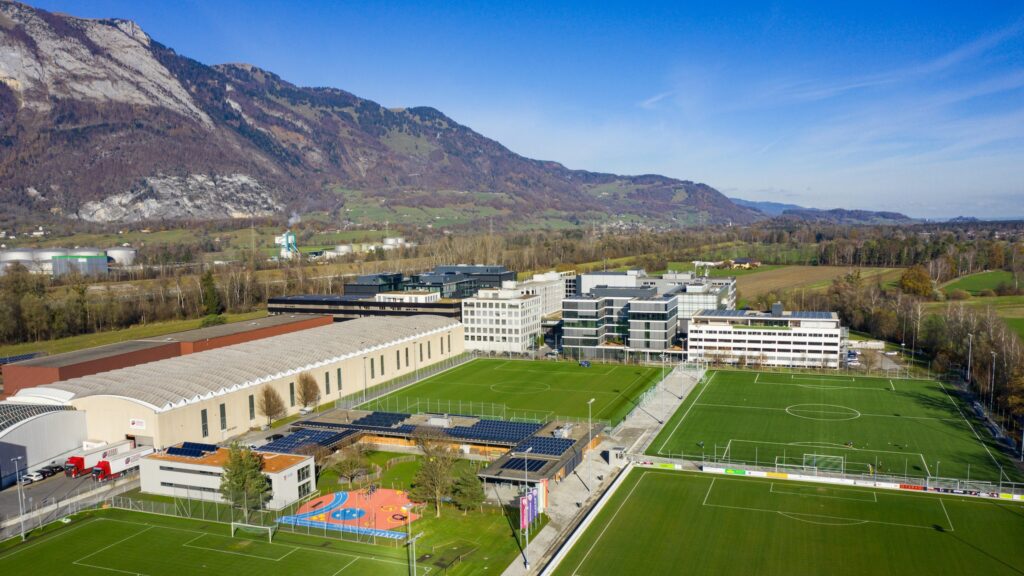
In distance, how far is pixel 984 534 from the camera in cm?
2745

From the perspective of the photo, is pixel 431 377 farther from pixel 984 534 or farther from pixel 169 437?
pixel 984 534

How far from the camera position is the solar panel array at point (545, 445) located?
35.1m

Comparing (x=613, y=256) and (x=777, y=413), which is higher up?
(x=613, y=256)

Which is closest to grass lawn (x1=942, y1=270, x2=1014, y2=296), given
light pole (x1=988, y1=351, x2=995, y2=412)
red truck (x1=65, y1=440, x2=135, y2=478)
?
light pole (x1=988, y1=351, x2=995, y2=412)

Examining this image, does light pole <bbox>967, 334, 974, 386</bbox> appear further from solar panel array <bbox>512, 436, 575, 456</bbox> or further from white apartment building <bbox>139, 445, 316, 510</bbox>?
white apartment building <bbox>139, 445, 316, 510</bbox>

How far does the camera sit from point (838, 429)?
4253 cm

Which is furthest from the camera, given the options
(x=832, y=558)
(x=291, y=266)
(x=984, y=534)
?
(x=291, y=266)

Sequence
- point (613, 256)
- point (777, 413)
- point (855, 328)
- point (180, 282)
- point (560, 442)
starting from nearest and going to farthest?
1. point (560, 442)
2. point (777, 413)
3. point (855, 328)
4. point (180, 282)
5. point (613, 256)

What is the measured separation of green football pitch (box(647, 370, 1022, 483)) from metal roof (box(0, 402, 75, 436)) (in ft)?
110

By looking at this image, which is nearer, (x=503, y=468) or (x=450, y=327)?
(x=503, y=468)

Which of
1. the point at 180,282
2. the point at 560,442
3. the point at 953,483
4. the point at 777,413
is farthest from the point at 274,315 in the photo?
the point at 953,483

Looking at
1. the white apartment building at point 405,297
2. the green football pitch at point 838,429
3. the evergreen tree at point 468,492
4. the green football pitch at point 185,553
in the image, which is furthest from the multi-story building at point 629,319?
the green football pitch at point 185,553

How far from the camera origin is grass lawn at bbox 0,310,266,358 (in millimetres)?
65688

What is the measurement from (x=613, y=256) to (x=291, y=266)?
207 ft
